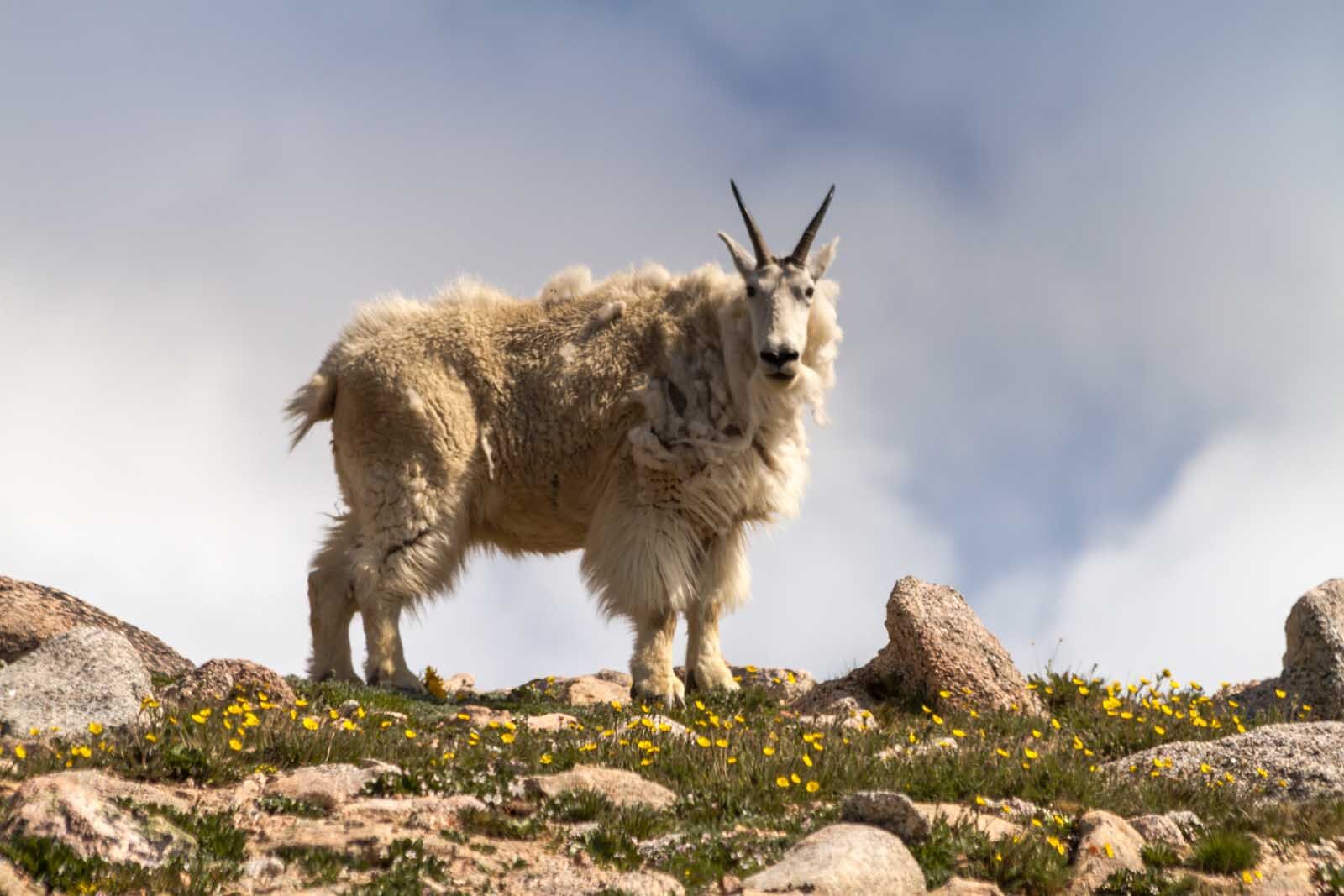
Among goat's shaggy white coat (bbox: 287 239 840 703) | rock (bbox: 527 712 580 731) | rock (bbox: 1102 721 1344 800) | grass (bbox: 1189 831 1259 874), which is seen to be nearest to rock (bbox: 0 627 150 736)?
rock (bbox: 527 712 580 731)

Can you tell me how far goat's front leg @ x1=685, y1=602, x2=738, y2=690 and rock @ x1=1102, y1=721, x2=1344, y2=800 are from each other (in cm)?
350

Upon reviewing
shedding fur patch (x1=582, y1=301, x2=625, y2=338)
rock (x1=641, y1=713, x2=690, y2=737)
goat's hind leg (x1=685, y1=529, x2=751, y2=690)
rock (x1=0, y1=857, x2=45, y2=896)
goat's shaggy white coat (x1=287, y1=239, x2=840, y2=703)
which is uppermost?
shedding fur patch (x1=582, y1=301, x2=625, y2=338)

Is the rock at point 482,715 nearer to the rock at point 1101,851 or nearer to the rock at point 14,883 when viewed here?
the rock at point 14,883

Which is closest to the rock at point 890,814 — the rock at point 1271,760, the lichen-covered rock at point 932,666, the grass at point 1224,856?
the grass at point 1224,856

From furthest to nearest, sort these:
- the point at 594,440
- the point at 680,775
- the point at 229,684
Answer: the point at 594,440, the point at 229,684, the point at 680,775

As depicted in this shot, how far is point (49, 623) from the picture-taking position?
13.2 metres

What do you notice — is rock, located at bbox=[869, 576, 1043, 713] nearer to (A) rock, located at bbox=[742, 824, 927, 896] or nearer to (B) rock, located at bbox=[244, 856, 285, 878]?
(A) rock, located at bbox=[742, 824, 927, 896]

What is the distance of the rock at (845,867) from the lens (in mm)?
6750

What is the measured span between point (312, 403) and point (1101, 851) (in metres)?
8.68

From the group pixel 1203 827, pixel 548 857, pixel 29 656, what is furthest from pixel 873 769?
pixel 29 656

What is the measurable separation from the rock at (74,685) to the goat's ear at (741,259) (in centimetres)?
578

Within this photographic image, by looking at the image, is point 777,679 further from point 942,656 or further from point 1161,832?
point 1161,832

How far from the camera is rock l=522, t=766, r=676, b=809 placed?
7.98 meters

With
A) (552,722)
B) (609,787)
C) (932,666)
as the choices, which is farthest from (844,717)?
(609,787)
